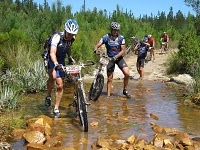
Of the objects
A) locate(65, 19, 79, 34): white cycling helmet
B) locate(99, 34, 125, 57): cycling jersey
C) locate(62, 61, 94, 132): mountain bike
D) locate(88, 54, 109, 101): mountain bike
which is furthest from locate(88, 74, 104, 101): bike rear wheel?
locate(65, 19, 79, 34): white cycling helmet

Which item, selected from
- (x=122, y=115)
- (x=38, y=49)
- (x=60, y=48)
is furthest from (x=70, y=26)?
(x=38, y=49)

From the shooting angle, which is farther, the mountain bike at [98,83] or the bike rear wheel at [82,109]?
the mountain bike at [98,83]

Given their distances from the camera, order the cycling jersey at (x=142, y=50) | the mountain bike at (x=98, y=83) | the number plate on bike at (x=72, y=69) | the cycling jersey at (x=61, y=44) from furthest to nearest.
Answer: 1. the cycling jersey at (x=142, y=50)
2. the mountain bike at (x=98, y=83)
3. the cycling jersey at (x=61, y=44)
4. the number plate on bike at (x=72, y=69)

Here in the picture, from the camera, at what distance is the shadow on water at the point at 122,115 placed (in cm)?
589

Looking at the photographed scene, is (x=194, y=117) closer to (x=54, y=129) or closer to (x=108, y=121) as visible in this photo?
(x=108, y=121)

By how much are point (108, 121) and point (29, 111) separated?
6.06 feet

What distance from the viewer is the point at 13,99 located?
7.18 meters

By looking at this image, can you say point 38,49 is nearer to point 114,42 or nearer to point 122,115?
point 114,42

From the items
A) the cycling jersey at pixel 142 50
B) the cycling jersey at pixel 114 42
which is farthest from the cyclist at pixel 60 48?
the cycling jersey at pixel 142 50

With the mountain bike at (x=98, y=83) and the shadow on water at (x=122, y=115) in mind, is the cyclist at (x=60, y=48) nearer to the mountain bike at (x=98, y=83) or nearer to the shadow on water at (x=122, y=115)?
the shadow on water at (x=122, y=115)

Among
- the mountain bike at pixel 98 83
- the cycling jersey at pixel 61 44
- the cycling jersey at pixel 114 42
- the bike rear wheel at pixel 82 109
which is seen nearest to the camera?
the bike rear wheel at pixel 82 109

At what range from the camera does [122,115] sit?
741 cm

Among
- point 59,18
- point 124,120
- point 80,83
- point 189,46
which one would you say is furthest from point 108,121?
point 59,18

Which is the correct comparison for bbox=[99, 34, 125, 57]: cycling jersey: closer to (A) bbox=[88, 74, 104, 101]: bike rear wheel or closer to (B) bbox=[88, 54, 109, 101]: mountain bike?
(B) bbox=[88, 54, 109, 101]: mountain bike
